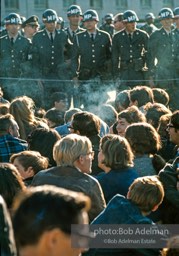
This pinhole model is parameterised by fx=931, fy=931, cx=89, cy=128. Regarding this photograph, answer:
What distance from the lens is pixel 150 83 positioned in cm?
1641

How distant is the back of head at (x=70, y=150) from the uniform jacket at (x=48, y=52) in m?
10.5

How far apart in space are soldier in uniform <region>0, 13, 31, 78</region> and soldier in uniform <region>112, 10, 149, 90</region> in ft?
5.62

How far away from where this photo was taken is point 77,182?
6199 millimetres

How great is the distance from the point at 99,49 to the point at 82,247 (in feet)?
44.0

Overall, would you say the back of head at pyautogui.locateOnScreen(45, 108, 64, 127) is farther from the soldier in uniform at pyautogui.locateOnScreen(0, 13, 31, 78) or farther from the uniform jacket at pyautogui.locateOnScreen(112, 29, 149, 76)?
the soldier in uniform at pyautogui.locateOnScreen(0, 13, 31, 78)

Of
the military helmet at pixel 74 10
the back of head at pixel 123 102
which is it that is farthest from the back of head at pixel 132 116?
the military helmet at pixel 74 10

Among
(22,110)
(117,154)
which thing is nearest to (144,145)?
(117,154)

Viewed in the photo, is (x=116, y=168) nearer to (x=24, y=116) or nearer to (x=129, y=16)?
(x=24, y=116)

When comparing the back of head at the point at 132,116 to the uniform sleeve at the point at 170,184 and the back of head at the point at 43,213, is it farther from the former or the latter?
the back of head at the point at 43,213

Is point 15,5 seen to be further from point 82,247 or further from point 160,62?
point 82,247

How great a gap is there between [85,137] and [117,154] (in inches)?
10.5

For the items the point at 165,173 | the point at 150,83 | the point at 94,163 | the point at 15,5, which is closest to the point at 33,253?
the point at 165,173

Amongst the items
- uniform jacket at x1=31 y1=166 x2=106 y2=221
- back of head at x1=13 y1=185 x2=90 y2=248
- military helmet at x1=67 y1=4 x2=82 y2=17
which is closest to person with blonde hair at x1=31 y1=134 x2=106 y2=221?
uniform jacket at x1=31 y1=166 x2=106 y2=221

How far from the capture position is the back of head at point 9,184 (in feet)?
18.5
